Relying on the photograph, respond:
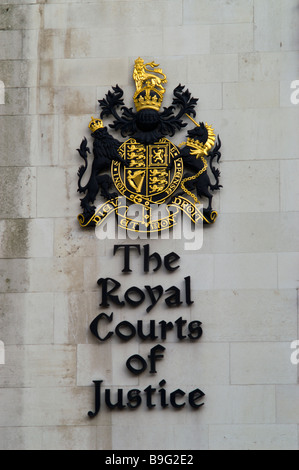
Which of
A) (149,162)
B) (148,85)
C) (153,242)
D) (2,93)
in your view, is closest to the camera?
(153,242)

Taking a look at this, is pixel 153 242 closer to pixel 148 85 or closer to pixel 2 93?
pixel 148 85

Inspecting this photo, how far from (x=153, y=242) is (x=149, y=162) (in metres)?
1.11

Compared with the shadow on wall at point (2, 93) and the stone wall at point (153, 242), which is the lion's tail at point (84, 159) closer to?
the stone wall at point (153, 242)

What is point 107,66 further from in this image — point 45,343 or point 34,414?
point 34,414

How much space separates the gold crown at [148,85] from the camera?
12.6 meters

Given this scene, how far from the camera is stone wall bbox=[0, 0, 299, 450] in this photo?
39.3 feet

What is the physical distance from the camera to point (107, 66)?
12922 millimetres

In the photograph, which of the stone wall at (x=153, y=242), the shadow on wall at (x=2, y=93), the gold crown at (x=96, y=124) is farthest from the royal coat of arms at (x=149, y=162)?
the shadow on wall at (x=2, y=93)

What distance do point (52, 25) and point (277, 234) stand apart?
4350 millimetres

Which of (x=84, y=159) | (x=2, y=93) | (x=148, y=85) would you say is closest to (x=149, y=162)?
(x=84, y=159)

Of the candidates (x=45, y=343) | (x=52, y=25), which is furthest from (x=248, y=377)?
(x=52, y=25)

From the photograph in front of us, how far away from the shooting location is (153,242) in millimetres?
12406
